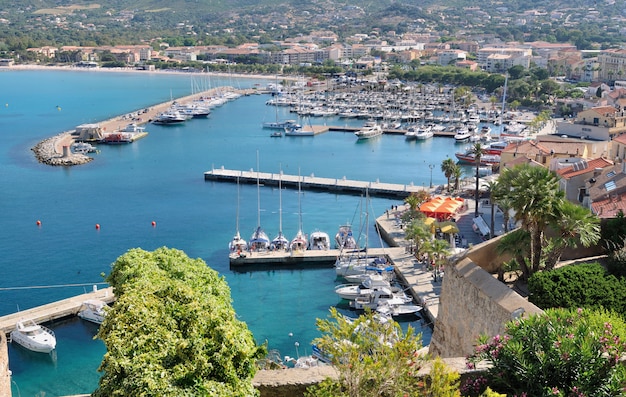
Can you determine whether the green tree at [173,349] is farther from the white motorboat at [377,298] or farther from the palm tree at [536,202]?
the white motorboat at [377,298]

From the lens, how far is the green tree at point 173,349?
8.05 metres

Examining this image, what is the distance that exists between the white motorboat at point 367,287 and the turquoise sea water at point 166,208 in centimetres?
88

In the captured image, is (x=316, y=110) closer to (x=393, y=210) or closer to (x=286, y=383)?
(x=393, y=210)

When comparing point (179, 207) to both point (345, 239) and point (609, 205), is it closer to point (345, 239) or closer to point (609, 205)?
point (345, 239)

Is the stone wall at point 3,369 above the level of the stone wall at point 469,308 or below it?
above

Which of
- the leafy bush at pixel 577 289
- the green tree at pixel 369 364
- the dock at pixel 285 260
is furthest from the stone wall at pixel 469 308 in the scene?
the dock at pixel 285 260

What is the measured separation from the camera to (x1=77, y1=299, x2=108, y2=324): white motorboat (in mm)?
26797

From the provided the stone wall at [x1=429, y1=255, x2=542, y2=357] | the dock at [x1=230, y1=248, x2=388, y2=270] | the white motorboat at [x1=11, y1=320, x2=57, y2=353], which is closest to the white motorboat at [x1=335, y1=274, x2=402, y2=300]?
the dock at [x1=230, y1=248, x2=388, y2=270]

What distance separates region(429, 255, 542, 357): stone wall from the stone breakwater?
171 ft

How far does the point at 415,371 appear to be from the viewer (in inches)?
306

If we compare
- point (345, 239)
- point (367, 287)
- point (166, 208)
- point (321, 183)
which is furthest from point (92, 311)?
point (321, 183)

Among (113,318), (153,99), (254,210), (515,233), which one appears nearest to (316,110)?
(153,99)

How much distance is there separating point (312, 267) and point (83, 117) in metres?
63.6

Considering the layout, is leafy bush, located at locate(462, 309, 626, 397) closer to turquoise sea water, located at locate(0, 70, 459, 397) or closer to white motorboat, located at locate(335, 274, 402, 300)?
turquoise sea water, located at locate(0, 70, 459, 397)
